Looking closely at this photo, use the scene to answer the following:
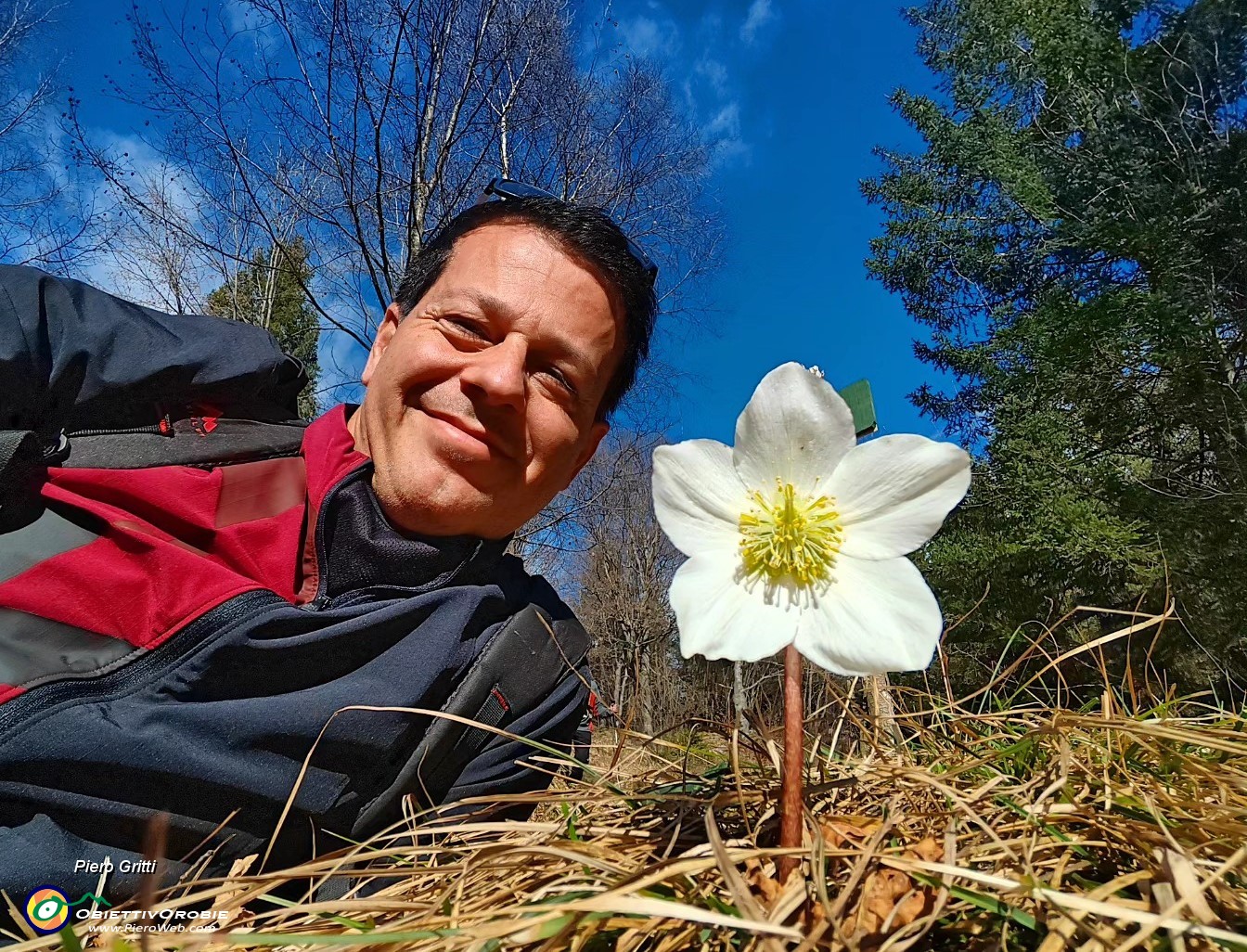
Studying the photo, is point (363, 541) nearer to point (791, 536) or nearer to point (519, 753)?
point (519, 753)

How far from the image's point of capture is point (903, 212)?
1259cm

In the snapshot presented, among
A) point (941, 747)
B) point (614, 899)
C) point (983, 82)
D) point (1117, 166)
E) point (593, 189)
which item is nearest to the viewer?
point (614, 899)

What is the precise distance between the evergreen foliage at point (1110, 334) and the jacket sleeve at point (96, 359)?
288 inches

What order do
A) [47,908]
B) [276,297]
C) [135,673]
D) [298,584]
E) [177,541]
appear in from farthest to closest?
[276,297] → [298,584] → [177,541] → [135,673] → [47,908]

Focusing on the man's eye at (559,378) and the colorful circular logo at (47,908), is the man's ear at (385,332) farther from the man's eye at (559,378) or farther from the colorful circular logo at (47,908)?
the colorful circular logo at (47,908)

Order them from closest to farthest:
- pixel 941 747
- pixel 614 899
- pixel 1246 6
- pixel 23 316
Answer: pixel 614 899
pixel 941 747
pixel 23 316
pixel 1246 6

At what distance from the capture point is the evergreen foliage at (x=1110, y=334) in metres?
8.10

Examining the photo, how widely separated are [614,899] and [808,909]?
0.58ft

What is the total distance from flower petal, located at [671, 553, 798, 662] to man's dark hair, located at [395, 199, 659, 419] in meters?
1.51

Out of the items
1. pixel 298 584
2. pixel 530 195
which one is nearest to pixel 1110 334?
pixel 530 195

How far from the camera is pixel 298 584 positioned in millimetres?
1554

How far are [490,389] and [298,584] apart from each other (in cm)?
64

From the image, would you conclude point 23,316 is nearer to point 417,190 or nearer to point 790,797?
point 790,797

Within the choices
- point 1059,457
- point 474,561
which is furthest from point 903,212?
point 474,561
